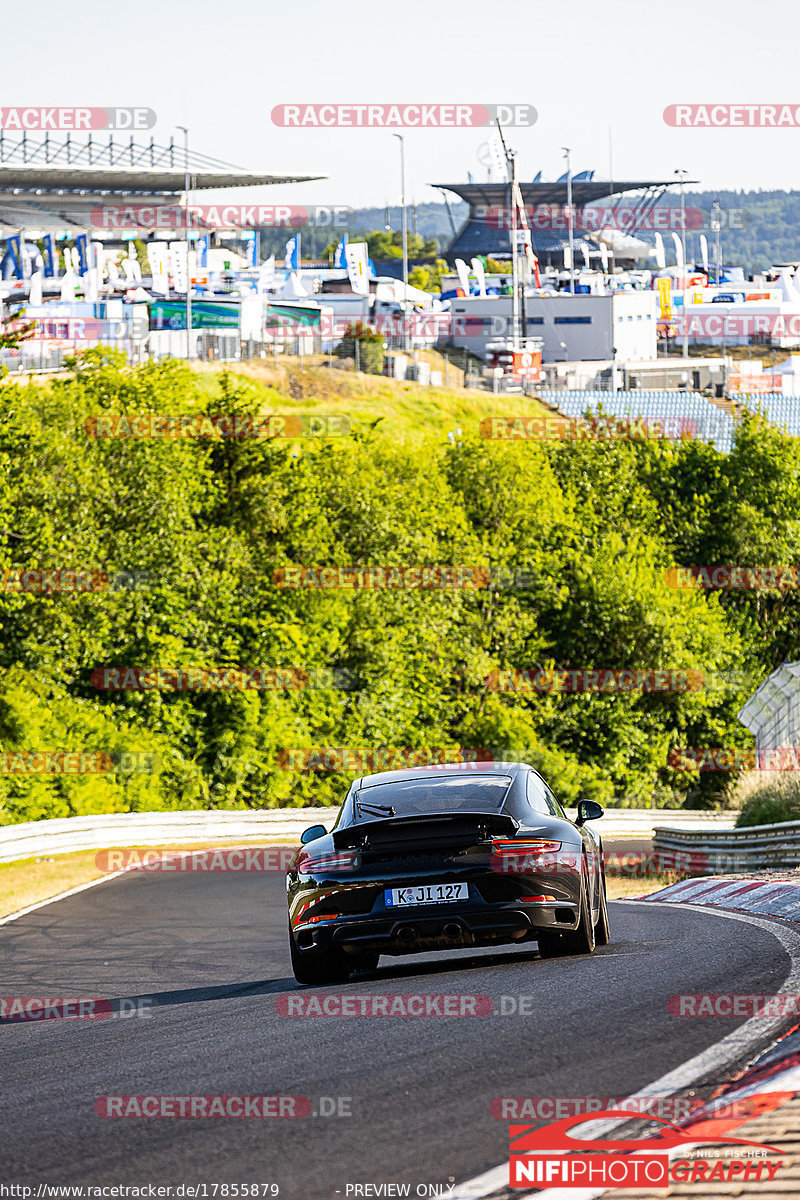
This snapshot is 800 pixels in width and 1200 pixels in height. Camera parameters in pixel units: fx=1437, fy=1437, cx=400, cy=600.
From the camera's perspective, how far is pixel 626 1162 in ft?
14.5

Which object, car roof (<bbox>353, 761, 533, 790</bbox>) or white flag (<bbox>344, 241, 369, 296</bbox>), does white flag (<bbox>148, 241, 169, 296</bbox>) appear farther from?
car roof (<bbox>353, 761, 533, 790</bbox>)

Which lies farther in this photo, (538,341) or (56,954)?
(538,341)

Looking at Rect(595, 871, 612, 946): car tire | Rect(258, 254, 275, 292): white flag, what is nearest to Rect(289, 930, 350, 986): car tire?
Rect(595, 871, 612, 946): car tire

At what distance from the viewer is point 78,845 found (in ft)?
85.2

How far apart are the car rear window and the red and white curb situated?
3483 millimetres

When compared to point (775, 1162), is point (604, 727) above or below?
below

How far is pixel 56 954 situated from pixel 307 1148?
32.4 feet

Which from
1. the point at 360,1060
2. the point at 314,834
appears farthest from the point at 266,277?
the point at 360,1060

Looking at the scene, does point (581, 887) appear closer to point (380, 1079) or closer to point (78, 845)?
point (380, 1079)

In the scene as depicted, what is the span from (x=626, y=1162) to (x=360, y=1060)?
2.03 m

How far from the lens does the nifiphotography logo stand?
4.26m

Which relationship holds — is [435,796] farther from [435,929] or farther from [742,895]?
[742,895]

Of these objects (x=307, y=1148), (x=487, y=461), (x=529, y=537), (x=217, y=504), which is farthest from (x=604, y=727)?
(x=307, y=1148)

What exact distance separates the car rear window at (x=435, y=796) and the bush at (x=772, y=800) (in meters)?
13.3
